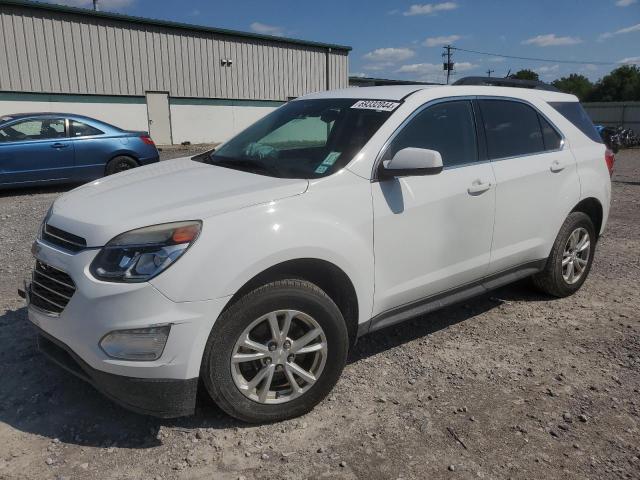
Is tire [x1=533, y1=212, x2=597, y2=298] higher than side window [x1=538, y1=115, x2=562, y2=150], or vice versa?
side window [x1=538, y1=115, x2=562, y2=150]

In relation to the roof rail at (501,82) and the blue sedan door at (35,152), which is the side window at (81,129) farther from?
the roof rail at (501,82)

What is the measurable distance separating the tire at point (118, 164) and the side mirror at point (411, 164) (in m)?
8.47

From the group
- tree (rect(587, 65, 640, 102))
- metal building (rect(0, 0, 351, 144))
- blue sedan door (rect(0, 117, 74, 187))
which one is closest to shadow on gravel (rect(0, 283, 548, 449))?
blue sedan door (rect(0, 117, 74, 187))

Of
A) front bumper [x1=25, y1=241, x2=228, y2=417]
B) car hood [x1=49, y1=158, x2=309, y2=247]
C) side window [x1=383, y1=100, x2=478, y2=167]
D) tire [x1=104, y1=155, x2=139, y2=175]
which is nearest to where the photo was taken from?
front bumper [x1=25, y1=241, x2=228, y2=417]

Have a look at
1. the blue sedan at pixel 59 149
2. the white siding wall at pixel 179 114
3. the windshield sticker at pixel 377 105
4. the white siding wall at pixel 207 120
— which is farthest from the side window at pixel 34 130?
the white siding wall at pixel 207 120

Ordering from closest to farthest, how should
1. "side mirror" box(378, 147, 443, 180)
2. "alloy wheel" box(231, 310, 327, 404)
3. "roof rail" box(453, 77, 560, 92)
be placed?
1. "alloy wheel" box(231, 310, 327, 404)
2. "side mirror" box(378, 147, 443, 180)
3. "roof rail" box(453, 77, 560, 92)

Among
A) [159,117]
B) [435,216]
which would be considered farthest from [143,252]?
[159,117]

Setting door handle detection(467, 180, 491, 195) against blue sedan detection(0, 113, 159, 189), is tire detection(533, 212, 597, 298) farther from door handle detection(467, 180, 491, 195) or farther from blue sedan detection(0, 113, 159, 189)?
blue sedan detection(0, 113, 159, 189)

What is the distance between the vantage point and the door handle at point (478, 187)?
3.57m

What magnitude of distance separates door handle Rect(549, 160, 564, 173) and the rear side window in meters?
0.53

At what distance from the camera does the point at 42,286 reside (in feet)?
9.06

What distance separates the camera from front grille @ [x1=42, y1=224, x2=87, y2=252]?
259 cm

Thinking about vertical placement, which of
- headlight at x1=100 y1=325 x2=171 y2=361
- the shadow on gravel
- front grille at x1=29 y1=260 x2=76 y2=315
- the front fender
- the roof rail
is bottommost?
the shadow on gravel

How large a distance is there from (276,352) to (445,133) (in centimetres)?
185
